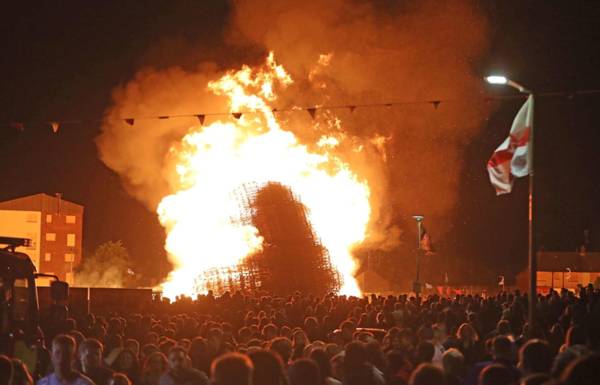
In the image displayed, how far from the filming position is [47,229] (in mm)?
74875

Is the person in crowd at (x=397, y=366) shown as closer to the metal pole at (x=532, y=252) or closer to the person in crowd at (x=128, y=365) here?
the person in crowd at (x=128, y=365)

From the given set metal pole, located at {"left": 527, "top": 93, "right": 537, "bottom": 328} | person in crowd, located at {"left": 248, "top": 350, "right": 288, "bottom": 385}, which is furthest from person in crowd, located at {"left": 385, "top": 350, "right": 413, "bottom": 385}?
metal pole, located at {"left": 527, "top": 93, "right": 537, "bottom": 328}

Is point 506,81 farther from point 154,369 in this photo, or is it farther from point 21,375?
point 21,375

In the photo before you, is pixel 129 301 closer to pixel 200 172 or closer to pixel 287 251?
pixel 287 251

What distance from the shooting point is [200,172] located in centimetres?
4438

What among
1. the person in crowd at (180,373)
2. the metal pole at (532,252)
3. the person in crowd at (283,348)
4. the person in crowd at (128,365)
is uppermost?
the metal pole at (532,252)

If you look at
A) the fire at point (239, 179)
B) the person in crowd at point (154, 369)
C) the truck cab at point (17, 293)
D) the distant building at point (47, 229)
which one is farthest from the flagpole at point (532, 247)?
the distant building at point (47, 229)

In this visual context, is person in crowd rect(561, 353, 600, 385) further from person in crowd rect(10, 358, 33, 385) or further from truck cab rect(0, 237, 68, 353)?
truck cab rect(0, 237, 68, 353)

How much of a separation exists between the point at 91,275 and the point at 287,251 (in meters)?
37.3

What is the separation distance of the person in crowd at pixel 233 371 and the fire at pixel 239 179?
118 ft

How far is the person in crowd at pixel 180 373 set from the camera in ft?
26.9

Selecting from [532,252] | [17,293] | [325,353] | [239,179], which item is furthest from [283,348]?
[239,179]

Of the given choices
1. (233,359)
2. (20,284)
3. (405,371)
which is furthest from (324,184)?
(233,359)

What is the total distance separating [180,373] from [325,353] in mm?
1562
